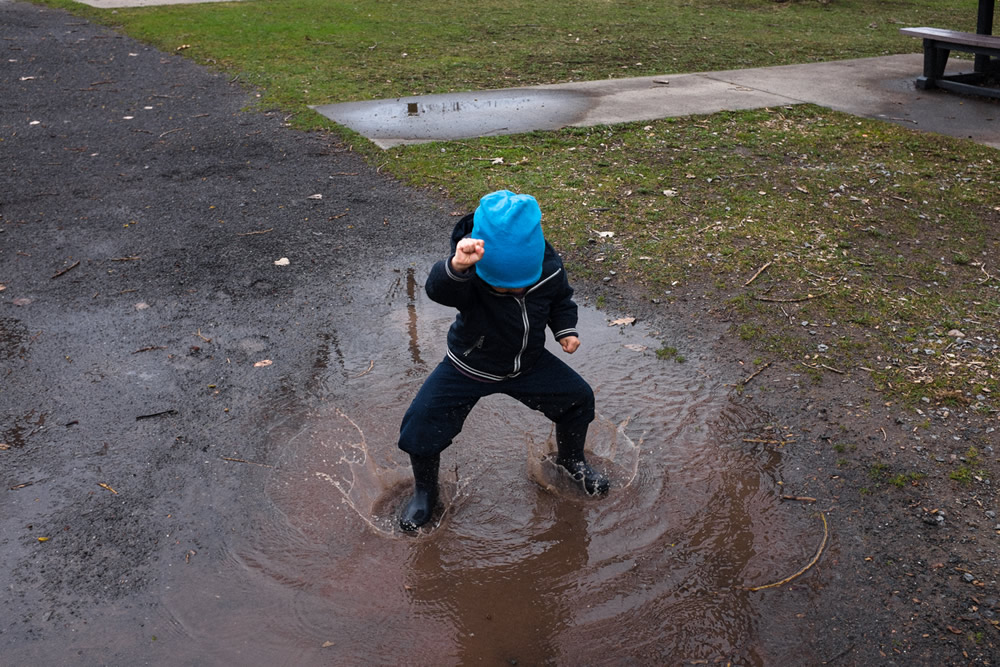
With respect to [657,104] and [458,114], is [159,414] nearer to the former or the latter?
[458,114]

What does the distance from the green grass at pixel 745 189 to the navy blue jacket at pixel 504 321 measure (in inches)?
63.5

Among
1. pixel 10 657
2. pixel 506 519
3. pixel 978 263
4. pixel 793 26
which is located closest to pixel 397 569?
pixel 506 519

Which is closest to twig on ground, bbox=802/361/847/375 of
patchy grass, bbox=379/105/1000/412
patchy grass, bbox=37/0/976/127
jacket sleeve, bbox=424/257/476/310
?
patchy grass, bbox=379/105/1000/412

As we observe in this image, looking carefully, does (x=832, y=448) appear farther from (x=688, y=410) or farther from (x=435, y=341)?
(x=435, y=341)

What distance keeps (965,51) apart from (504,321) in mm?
8659

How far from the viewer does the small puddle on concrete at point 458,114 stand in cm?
773

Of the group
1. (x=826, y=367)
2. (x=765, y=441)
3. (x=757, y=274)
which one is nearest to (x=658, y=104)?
(x=757, y=274)

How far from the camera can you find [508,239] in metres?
2.76

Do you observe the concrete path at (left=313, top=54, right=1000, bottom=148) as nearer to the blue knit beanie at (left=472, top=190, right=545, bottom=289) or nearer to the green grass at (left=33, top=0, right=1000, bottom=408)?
the green grass at (left=33, top=0, right=1000, bottom=408)

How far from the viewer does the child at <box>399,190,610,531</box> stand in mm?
2777

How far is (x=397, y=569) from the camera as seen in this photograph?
9.81 ft

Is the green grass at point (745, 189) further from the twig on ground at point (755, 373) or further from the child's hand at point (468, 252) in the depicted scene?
the child's hand at point (468, 252)

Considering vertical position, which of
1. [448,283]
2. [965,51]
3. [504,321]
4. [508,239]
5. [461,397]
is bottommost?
[965,51]

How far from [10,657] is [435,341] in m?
2.34
